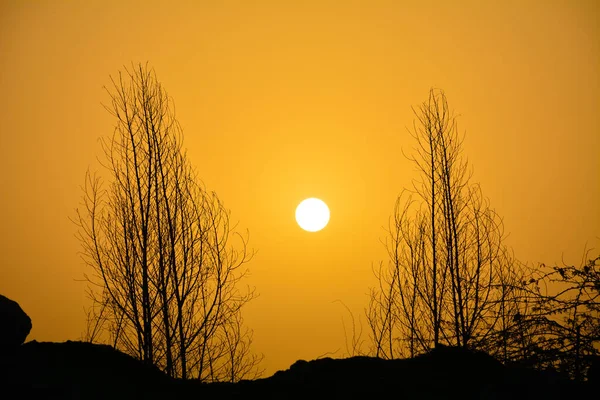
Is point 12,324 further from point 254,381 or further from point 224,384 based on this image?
point 254,381

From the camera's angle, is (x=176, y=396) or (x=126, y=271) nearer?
(x=176, y=396)

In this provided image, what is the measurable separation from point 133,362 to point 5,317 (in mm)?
1466

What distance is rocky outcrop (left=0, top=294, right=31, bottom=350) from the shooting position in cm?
608

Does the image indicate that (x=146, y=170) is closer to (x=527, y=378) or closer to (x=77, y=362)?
(x=77, y=362)

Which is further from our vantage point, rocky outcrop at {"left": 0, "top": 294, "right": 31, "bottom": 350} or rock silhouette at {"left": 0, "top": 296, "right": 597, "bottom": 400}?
rocky outcrop at {"left": 0, "top": 294, "right": 31, "bottom": 350}

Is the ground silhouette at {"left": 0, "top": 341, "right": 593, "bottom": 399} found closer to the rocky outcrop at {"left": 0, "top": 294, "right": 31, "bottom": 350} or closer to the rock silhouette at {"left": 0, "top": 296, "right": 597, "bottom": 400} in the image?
the rock silhouette at {"left": 0, "top": 296, "right": 597, "bottom": 400}

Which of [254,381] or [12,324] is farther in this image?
[12,324]

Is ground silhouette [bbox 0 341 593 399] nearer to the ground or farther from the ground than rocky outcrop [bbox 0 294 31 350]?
nearer to the ground

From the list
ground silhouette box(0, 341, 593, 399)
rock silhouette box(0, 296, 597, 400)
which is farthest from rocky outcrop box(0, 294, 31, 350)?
ground silhouette box(0, 341, 593, 399)

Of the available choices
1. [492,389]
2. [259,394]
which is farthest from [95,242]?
[492,389]

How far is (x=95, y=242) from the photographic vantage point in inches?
390

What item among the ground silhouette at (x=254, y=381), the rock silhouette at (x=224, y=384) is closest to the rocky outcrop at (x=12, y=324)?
the rock silhouette at (x=224, y=384)

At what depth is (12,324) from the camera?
6.20 m

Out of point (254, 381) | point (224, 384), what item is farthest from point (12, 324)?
point (254, 381)
